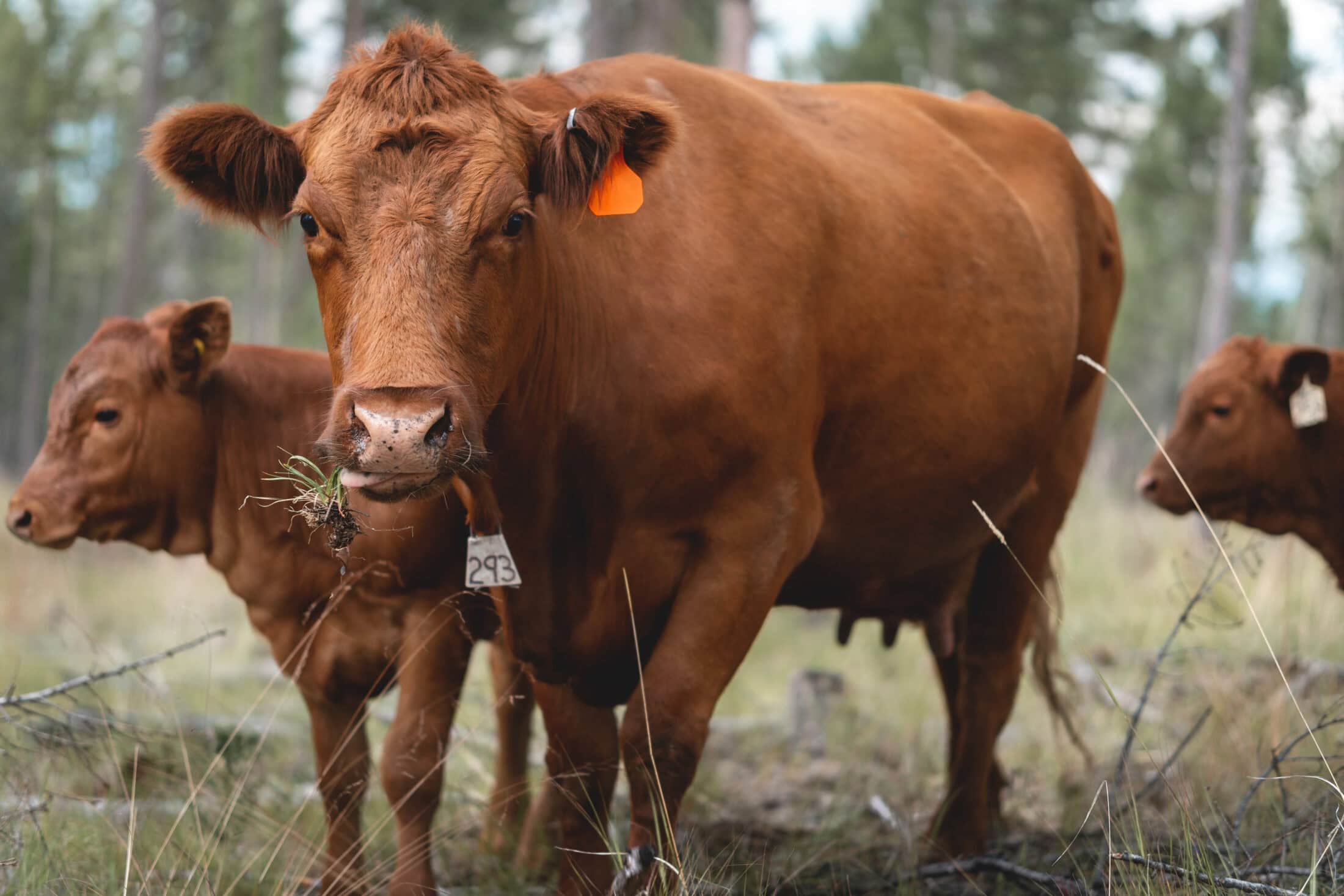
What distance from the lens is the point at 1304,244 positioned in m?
26.1

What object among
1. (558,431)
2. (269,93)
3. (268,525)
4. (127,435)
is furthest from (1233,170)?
(269,93)

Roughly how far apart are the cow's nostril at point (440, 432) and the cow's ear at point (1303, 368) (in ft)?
14.8

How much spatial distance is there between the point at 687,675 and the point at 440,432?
1.16 meters

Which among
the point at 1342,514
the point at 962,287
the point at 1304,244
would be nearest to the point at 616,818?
the point at 962,287

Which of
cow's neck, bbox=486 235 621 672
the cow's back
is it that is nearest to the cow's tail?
the cow's back

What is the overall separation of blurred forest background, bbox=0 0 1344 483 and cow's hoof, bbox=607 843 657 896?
15.6 metres

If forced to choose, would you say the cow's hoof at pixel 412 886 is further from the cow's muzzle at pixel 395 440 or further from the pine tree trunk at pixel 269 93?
the pine tree trunk at pixel 269 93

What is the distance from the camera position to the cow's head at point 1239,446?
19.4ft

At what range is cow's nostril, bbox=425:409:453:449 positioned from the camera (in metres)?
2.60

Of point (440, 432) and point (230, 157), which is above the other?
point (230, 157)

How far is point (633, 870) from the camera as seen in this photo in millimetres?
3168

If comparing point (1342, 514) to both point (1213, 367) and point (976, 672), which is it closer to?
point (1213, 367)

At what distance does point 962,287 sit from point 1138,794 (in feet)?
7.85

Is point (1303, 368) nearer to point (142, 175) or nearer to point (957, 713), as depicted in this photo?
point (957, 713)
